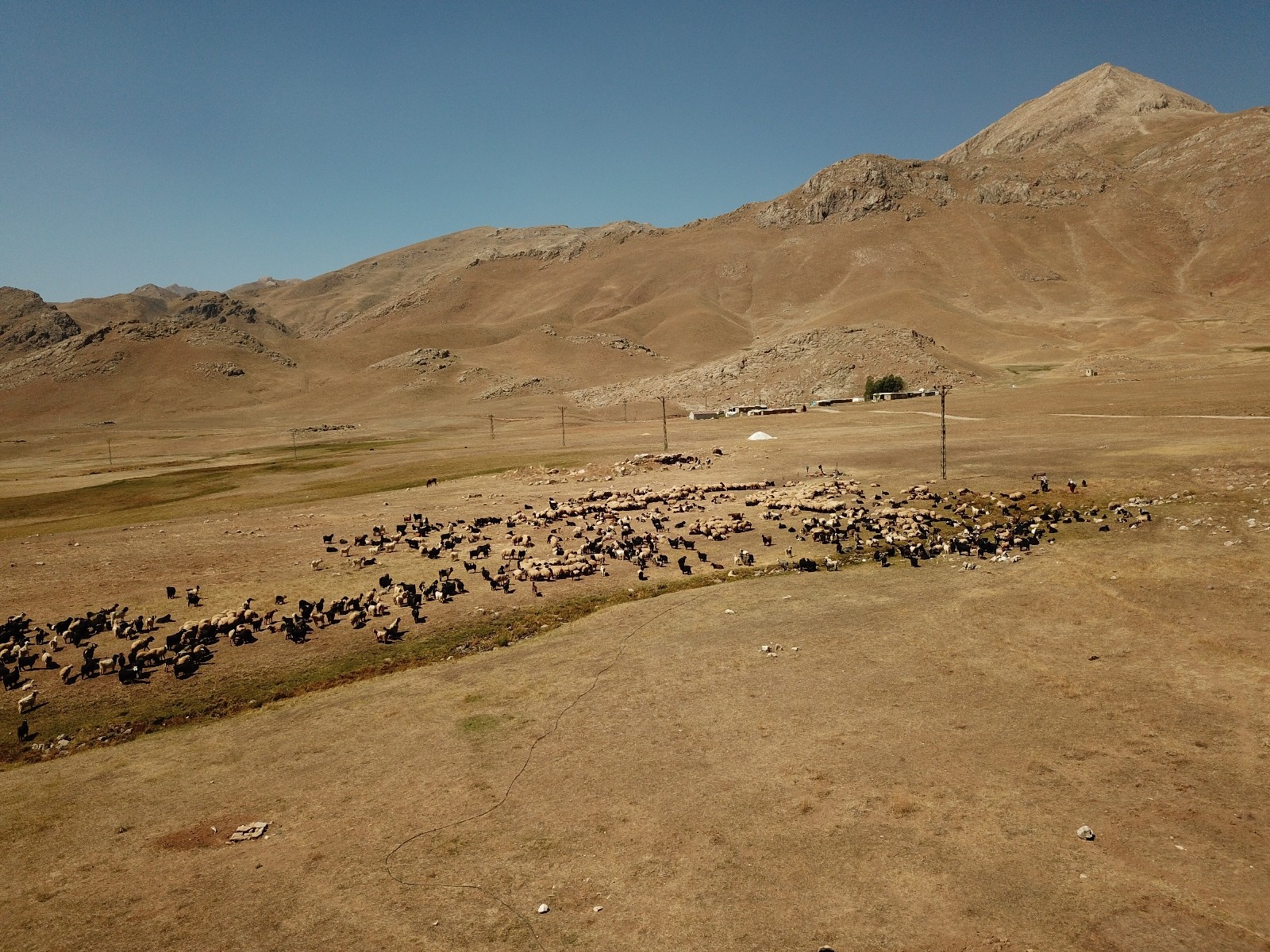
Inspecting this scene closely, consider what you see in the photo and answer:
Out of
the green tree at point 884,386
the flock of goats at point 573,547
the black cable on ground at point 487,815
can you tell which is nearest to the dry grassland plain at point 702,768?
the black cable on ground at point 487,815

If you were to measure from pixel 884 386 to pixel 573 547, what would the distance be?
90.9 metres

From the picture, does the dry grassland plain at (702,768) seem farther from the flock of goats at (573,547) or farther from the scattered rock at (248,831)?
the flock of goats at (573,547)

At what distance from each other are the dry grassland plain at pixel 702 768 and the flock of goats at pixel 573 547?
2.62 feet

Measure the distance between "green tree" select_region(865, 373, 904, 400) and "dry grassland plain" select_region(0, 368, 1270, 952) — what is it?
276ft

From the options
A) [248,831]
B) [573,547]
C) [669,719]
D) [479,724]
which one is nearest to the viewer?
[248,831]

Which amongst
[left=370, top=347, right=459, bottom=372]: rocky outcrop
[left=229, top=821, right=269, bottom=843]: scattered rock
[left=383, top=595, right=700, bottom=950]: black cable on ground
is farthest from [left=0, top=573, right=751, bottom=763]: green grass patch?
[left=370, top=347, right=459, bottom=372]: rocky outcrop

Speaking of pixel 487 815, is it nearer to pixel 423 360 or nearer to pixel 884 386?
pixel 884 386

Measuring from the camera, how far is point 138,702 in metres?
16.3

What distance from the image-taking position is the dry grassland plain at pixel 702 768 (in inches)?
351

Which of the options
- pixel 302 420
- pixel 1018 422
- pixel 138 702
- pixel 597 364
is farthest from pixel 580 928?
pixel 597 364

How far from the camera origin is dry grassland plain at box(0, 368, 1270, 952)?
892 centimetres

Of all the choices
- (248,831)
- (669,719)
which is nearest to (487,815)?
(248,831)

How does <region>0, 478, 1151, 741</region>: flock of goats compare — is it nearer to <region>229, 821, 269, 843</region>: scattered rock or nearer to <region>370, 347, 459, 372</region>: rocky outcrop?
<region>229, 821, 269, 843</region>: scattered rock

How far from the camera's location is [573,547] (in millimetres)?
28562
